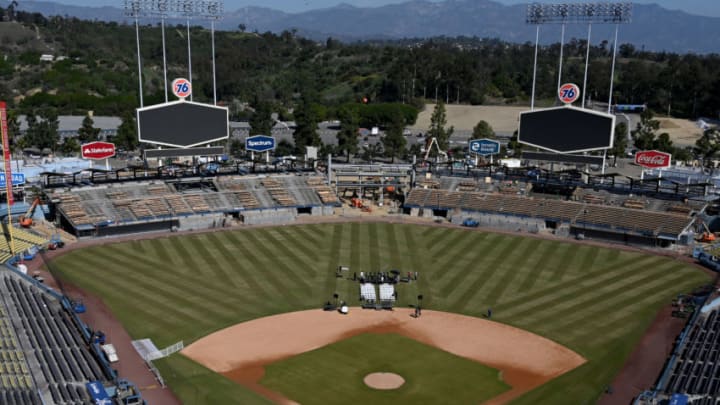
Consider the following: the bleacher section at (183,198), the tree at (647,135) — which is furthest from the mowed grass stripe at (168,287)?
the tree at (647,135)

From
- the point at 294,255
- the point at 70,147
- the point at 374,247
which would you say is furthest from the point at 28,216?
the point at 70,147

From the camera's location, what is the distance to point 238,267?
59.0 m

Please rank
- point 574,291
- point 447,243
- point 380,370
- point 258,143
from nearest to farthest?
1. point 380,370
2. point 574,291
3. point 447,243
4. point 258,143

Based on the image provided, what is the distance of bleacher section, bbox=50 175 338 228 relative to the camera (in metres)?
69.6

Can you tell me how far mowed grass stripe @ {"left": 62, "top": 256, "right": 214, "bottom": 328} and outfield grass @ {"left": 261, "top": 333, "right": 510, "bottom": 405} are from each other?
984 cm

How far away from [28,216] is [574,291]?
56.2 metres

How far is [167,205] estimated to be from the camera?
73.3 meters

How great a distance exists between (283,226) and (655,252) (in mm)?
39973

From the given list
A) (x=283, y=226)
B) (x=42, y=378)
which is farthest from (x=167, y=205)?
(x=42, y=378)

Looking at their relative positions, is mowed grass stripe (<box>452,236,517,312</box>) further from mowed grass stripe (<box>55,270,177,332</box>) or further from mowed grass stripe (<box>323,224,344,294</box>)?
mowed grass stripe (<box>55,270,177,332</box>)

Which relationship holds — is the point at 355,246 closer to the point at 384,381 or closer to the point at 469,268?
the point at 469,268

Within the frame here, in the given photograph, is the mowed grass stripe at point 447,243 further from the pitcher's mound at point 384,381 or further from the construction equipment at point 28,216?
the construction equipment at point 28,216

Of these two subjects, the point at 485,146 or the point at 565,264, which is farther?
the point at 485,146

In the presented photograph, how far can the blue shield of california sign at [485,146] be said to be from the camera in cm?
9006
